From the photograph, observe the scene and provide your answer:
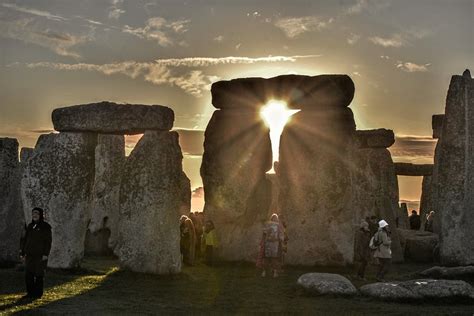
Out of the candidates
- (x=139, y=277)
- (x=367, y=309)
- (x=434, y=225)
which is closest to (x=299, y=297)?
(x=367, y=309)

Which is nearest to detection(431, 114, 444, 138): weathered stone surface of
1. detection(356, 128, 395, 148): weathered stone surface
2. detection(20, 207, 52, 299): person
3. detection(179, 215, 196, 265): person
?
detection(356, 128, 395, 148): weathered stone surface

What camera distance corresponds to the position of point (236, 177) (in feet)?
73.3

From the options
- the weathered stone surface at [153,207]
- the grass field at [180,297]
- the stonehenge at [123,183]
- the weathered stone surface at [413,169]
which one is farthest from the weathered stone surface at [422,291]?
the weathered stone surface at [413,169]

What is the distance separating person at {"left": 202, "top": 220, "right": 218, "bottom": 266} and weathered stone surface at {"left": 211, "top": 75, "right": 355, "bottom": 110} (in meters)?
3.49

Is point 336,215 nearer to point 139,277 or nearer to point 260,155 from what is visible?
point 260,155

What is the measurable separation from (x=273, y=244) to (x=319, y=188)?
3423 mm

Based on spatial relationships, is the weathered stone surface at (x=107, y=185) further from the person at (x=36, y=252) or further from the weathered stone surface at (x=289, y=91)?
the person at (x=36, y=252)

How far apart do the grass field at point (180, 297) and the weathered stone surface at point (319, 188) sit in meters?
2.25

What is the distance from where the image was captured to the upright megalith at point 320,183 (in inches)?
828

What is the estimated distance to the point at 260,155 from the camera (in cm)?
2259

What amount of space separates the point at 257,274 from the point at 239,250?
9.80 ft

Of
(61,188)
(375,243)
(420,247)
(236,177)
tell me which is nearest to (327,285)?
(375,243)

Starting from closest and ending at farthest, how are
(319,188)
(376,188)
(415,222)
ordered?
(319,188) → (376,188) → (415,222)

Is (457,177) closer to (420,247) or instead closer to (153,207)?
(420,247)
